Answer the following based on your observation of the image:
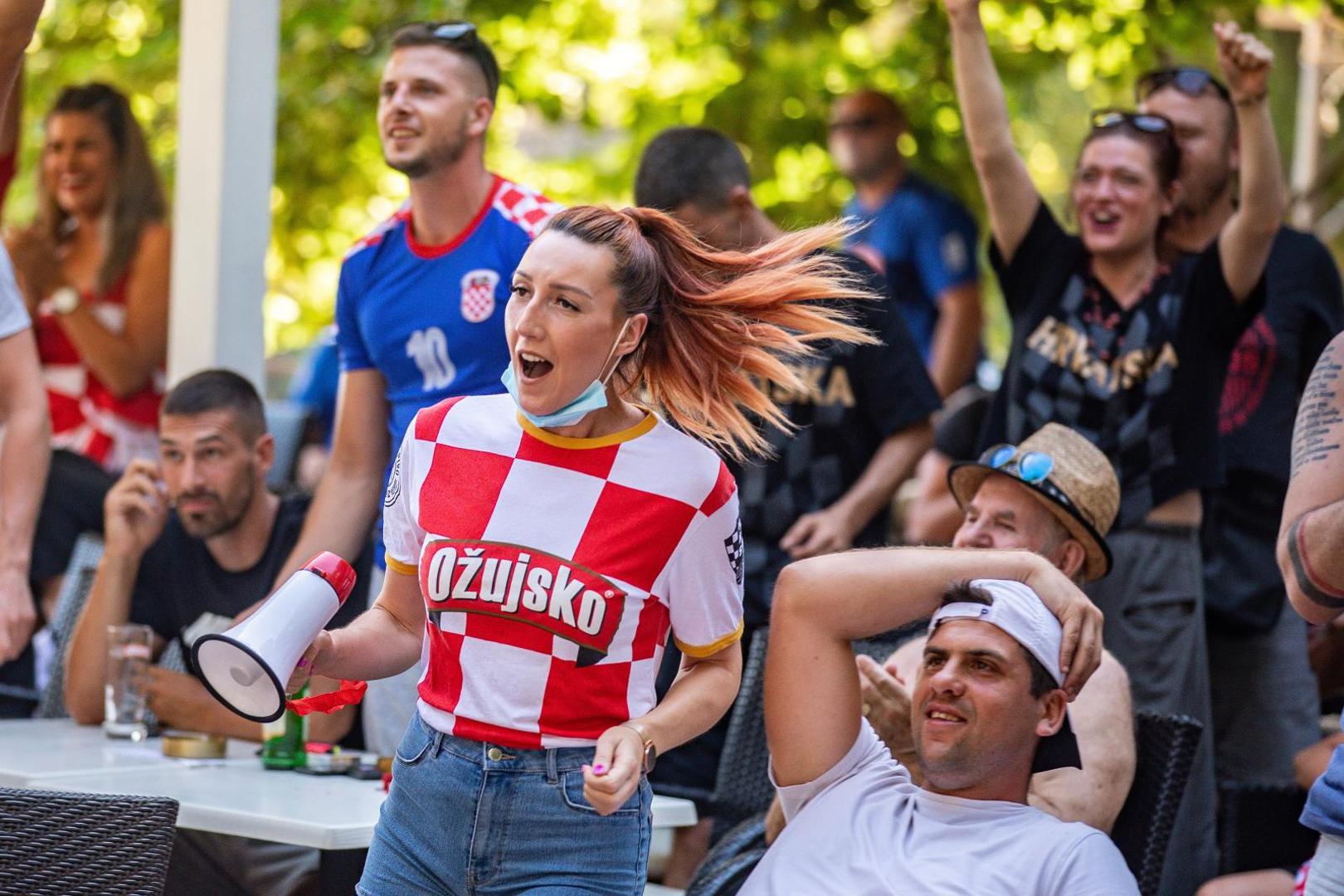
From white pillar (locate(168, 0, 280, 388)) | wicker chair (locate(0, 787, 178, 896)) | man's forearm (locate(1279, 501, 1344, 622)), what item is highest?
white pillar (locate(168, 0, 280, 388))

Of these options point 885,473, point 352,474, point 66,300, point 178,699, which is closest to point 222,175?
point 66,300

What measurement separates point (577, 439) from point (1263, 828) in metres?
2.25

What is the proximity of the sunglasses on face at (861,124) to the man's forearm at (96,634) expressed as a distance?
3.25m

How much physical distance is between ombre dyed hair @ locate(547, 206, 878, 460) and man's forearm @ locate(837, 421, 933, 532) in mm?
1979

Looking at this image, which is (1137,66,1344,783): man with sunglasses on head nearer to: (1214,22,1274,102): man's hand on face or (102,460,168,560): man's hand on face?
(1214,22,1274,102): man's hand on face

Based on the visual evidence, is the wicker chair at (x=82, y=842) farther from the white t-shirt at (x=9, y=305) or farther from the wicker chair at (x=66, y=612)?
the wicker chair at (x=66, y=612)

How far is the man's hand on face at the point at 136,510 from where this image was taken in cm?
505

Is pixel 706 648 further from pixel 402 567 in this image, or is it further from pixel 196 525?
pixel 196 525

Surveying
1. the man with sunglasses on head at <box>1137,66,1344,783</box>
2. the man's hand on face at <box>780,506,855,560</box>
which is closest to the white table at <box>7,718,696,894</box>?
the man's hand on face at <box>780,506,855,560</box>

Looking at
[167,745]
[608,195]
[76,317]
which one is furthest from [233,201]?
[608,195]

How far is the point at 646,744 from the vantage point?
8.61ft

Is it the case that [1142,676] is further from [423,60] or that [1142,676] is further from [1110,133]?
[423,60]

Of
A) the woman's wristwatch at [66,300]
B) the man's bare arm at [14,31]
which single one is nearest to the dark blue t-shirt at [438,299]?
the man's bare arm at [14,31]

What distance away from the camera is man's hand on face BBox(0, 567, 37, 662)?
171 inches
